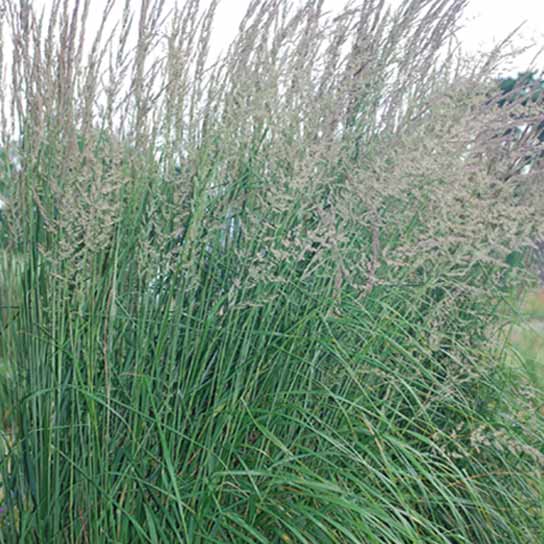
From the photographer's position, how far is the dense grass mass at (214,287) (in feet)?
5.95

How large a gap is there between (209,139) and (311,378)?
627mm

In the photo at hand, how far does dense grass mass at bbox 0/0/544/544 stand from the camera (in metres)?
1.81

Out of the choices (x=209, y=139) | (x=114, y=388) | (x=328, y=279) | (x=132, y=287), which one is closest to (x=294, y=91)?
(x=209, y=139)

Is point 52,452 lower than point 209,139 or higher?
lower

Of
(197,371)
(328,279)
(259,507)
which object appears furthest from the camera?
(328,279)

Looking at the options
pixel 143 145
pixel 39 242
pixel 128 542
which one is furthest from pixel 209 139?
pixel 128 542

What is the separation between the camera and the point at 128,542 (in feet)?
6.14

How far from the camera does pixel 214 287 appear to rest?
A: 6.75ft

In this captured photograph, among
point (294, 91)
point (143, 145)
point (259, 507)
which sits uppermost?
point (294, 91)

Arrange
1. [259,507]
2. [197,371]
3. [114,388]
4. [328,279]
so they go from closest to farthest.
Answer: [259,507] → [114,388] → [197,371] → [328,279]

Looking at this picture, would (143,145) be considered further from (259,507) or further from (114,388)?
(259,507)

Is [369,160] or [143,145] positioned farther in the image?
[369,160]

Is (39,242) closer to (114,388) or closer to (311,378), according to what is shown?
(114,388)

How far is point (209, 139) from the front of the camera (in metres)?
1.91
